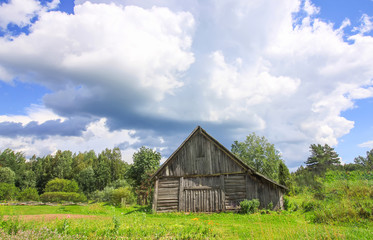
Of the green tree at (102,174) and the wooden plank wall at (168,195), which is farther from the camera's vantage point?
the green tree at (102,174)

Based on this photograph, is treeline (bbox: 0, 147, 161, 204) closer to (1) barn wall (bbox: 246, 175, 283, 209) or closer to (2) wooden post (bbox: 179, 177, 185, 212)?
(2) wooden post (bbox: 179, 177, 185, 212)

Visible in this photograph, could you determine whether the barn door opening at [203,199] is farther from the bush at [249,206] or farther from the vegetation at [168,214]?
the bush at [249,206]

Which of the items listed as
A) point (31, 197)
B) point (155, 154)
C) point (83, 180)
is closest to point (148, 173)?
point (155, 154)

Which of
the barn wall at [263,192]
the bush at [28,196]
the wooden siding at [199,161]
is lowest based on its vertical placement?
the bush at [28,196]

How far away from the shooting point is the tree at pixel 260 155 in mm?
48344

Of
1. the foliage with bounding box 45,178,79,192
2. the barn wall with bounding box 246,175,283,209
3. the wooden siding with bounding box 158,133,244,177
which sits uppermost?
the wooden siding with bounding box 158,133,244,177

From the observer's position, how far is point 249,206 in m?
17.3

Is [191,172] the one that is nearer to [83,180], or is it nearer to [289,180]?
[289,180]

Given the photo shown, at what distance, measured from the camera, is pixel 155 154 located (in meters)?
40.8

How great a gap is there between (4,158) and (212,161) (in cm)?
7597

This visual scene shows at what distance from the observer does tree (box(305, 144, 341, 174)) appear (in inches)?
2217

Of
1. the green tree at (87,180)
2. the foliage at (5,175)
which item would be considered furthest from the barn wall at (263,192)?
the foliage at (5,175)

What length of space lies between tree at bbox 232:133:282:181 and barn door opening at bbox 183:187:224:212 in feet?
107

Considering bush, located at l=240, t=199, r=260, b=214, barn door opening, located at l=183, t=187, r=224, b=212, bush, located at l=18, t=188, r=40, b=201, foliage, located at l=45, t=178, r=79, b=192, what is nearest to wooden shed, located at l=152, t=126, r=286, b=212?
barn door opening, located at l=183, t=187, r=224, b=212
